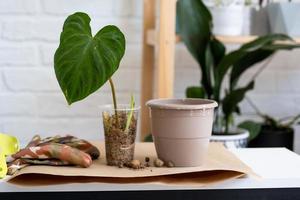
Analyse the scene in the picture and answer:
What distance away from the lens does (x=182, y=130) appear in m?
0.65

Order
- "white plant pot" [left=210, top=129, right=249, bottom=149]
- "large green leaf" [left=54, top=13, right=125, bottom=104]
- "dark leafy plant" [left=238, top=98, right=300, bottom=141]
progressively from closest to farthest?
"large green leaf" [left=54, top=13, right=125, bottom=104], "white plant pot" [left=210, top=129, right=249, bottom=149], "dark leafy plant" [left=238, top=98, right=300, bottom=141]

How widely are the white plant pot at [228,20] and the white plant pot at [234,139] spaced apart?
0.87 ft

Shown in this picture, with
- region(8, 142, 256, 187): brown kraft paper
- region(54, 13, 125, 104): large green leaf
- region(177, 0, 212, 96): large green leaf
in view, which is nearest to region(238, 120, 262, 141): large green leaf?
region(177, 0, 212, 96): large green leaf

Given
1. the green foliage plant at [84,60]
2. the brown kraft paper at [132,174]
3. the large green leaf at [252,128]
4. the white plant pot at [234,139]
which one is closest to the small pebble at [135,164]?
the brown kraft paper at [132,174]

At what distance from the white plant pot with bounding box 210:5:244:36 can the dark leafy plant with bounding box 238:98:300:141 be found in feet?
0.85

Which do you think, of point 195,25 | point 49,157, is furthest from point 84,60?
point 195,25

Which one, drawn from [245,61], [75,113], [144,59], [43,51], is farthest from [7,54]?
[245,61]

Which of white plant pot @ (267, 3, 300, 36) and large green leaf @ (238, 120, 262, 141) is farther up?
white plant pot @ (267, 3, 300, 36)

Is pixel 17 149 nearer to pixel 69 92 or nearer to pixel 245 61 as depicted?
pixel 69 92

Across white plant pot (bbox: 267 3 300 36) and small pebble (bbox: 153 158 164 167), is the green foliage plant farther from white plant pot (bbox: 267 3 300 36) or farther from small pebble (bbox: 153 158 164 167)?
white plant pot (bbox: 267 3 300 36)

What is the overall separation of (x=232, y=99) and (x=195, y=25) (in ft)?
0.69

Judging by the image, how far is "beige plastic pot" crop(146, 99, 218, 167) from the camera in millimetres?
643

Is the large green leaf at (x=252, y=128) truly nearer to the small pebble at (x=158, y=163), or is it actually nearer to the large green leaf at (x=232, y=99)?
the large green leaf at (x=232, y=99)

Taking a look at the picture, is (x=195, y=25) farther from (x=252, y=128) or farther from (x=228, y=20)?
(x=252, y=128)
